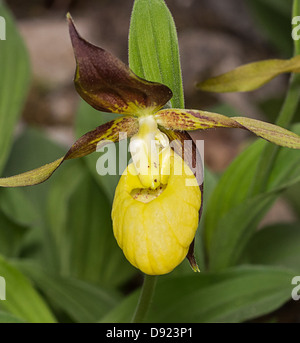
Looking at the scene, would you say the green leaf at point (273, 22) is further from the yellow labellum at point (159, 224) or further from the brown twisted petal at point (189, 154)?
the yellow labellum at point (159, 224)

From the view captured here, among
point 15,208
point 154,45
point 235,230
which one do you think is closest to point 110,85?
point 154,45

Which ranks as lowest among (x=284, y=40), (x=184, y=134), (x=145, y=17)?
(x=184, y=134)

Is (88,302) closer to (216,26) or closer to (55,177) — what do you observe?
(55,177)

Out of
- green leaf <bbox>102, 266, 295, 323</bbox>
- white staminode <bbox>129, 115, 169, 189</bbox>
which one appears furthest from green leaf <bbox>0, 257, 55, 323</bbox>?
white staminode <bbox>129, 115, 169, 189</bbox>

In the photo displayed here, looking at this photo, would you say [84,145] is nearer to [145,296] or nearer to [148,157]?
[148,157]
